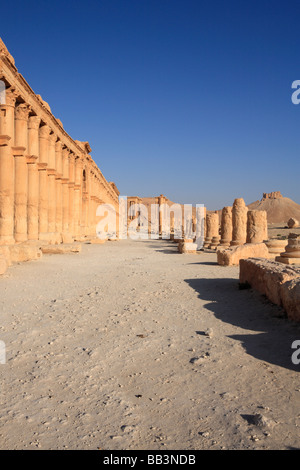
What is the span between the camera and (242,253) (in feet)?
35.7

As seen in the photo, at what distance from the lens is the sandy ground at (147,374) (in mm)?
2232

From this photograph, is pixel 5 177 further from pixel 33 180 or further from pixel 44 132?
pixel 44 132

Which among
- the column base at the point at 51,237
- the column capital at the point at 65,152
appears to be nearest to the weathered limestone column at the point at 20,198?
the column base at the point at 51,237

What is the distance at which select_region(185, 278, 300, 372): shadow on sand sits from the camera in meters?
3.56

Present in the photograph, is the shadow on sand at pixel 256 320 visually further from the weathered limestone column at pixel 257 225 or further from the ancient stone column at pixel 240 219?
the ancient stone column at pixel 240 219

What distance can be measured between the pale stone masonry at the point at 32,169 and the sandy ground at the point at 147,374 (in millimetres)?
8250

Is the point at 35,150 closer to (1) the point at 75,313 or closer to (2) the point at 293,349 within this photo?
(1) the point at 75,313

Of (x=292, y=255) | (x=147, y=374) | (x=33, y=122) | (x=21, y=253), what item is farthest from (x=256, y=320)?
(x=33, y=122)

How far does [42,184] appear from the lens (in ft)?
59.0

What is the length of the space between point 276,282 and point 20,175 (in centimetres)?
1231

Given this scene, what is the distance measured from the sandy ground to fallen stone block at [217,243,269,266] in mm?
4882

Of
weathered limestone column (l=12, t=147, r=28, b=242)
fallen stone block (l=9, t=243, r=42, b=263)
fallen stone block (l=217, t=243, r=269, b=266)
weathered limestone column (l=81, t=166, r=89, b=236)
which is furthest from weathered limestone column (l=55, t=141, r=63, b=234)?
fallen stone block (l=217, t=243, r=269, b=266)

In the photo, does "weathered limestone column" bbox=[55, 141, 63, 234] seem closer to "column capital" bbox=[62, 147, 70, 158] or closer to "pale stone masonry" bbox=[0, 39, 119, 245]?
"pale stone masonry" bbox=[0, 39, 119, 245]
